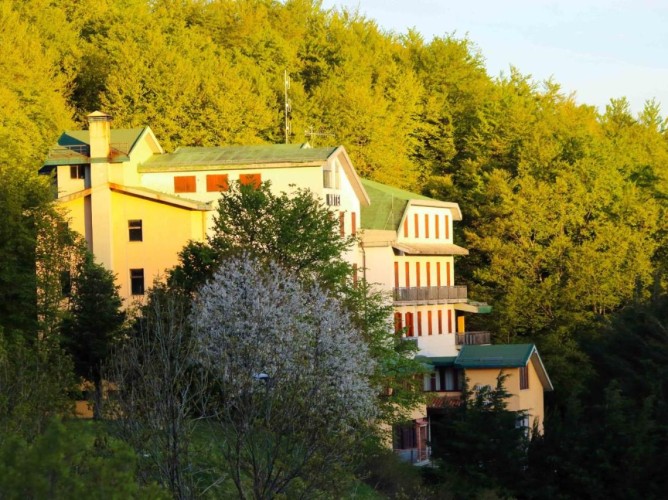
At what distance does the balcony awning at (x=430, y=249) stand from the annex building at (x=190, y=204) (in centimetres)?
29

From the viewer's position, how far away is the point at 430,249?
83812 millimetres

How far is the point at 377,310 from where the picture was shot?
63.0 m

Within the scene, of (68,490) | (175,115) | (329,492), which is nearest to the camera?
(68,490)

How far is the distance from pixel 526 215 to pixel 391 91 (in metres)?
18.4

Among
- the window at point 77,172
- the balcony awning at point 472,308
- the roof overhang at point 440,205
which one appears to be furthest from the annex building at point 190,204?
the balcony awning at point 472,308

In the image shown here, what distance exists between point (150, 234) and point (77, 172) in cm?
438

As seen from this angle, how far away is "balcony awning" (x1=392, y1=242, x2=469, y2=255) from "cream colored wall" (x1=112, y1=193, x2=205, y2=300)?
1465 centimetres

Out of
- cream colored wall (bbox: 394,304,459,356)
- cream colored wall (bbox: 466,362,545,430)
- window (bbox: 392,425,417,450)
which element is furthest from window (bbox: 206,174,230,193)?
cream colored wall (bbox: 466,362,545,430)

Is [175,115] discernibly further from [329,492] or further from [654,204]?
[329,492]

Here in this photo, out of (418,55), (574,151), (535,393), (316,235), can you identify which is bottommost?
(535,393)

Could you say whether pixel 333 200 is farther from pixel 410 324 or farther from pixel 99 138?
pixel 410 324

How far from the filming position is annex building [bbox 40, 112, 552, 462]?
219 feet

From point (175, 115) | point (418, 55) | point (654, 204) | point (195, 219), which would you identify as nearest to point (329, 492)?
point (195, 219)

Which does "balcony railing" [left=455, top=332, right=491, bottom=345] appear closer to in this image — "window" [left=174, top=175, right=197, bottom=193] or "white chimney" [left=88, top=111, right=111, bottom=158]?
"window" [left=174, top=175, right=197, bottom=193]
